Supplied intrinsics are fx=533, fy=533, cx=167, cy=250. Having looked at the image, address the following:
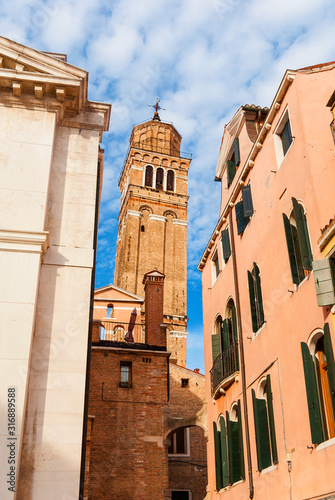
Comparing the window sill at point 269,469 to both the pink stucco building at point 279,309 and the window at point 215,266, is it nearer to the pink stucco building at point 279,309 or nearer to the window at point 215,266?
the pink stucco building at point 279,309

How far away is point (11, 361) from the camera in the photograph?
907cm

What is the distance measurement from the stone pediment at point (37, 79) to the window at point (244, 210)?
5.75 metres

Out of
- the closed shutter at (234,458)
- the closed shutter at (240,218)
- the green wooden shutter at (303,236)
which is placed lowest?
the closed shutter at (234,458)

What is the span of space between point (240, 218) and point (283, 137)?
3128 millimetres

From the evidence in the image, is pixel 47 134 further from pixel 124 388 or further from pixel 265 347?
pixel 124 388

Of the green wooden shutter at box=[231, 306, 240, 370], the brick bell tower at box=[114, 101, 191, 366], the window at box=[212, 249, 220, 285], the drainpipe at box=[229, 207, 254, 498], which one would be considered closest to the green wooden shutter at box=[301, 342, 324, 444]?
the drainpipe at box=[229, 207, 254, 498]

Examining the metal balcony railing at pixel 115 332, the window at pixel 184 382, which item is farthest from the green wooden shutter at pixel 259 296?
the window at pixel 184 382

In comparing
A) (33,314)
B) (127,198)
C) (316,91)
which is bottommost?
(33,314)

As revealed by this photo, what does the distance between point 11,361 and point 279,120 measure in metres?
8.64

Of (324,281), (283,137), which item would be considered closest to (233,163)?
(283,137)

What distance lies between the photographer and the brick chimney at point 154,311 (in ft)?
77.2

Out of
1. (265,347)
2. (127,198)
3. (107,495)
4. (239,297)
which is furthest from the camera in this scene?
(127,198)

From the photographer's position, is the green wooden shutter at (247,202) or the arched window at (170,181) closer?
the green wooden shutter at (247,202)

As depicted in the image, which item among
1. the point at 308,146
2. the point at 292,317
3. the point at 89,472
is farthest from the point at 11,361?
the point at 89,472
